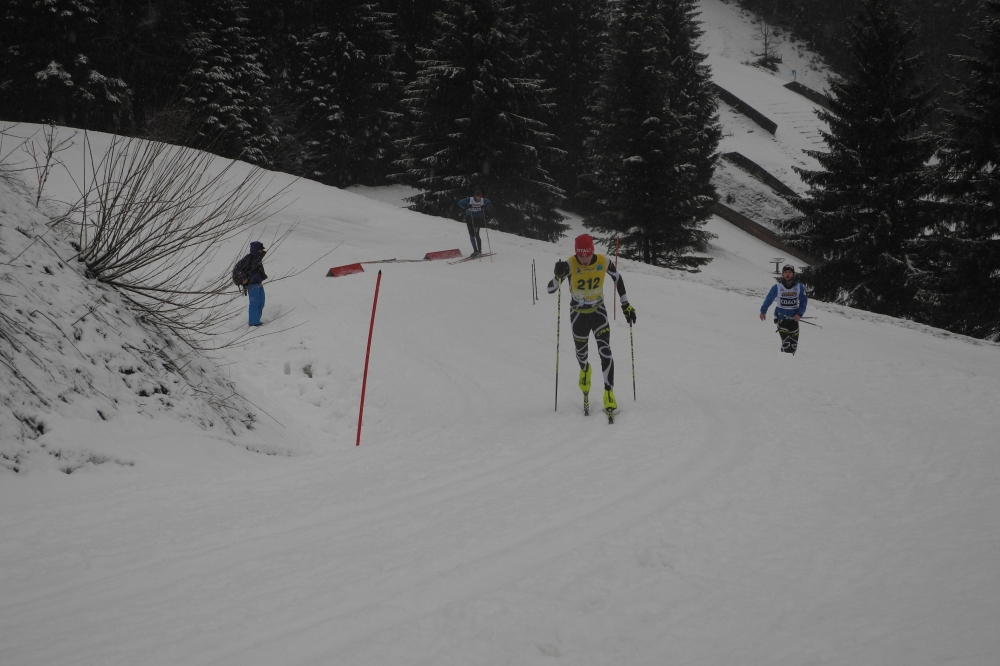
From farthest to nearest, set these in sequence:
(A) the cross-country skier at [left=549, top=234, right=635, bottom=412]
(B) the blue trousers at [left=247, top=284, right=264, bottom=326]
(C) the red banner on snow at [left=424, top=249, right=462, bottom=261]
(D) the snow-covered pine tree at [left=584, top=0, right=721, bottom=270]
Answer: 1. (D) the snow-covered pine tree at [left=584, top=0, right=721, bottom=270]
2. (C) the red banner on snow at [left=424, top=249, right=462, bottom=261]
3. (B) the blue trousers at [left=247, top=284, right=264, bottom=326]
4. (A) the cross-country skier at [left=549, top=234, right=635, bottom=412]

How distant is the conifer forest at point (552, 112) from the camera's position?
16.9 meters

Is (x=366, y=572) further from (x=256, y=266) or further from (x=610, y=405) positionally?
(x=256, y=266)

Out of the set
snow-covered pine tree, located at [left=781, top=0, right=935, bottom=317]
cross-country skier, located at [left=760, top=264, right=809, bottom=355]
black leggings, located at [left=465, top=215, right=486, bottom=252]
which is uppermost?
snow-covered pine tree, located at [left=781, top=0, right=935, bottom=317]

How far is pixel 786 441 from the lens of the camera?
6.31 metres

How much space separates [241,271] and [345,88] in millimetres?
28872

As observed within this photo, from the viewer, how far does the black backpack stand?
6.58m

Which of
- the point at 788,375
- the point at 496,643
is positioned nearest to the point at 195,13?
the point at 788,375

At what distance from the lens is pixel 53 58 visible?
22953 millimetres

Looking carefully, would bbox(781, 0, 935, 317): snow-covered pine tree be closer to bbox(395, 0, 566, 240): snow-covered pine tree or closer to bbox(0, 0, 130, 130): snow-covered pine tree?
bbox(395, 0, 566, 240): snow-covered pine tree

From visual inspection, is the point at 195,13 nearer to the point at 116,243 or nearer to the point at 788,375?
the point at 116,243

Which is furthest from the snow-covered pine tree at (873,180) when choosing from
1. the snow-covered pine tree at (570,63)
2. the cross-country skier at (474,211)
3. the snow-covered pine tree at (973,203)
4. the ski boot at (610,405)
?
the snow-covered pine tree at (570,63)

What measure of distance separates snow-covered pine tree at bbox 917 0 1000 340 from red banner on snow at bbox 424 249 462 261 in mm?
14004

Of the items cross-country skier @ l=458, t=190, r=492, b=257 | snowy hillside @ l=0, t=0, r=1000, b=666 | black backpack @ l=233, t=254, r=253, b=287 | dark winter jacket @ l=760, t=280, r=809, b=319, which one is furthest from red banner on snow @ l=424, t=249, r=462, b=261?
dark winter jacket @ l=760, t=280, r=809, b=319

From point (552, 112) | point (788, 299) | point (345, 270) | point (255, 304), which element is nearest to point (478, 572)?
point (255, 304)
